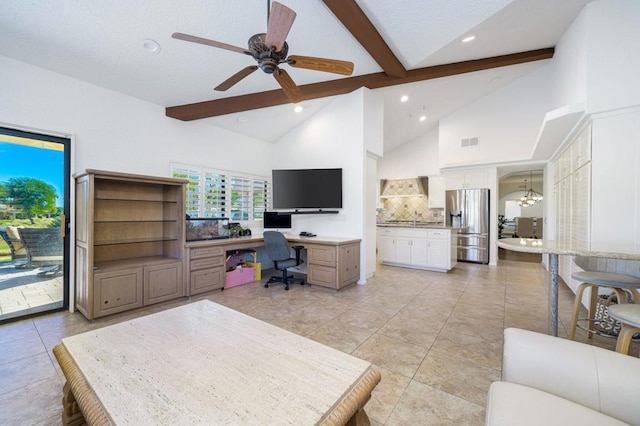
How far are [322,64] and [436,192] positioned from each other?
6.16 metres

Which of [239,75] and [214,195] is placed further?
[214,195]

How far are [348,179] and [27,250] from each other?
14.2 ft

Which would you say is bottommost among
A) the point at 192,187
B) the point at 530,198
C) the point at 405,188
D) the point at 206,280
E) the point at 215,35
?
the point at 206,280

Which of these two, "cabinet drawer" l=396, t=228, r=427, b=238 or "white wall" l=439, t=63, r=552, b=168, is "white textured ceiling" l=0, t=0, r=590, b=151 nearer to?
"white wall" l=439, t=63, r=552, b=168

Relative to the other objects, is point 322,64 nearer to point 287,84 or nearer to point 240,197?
point 287,84

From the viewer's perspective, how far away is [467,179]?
256 inches

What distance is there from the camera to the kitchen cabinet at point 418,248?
518 centimetres

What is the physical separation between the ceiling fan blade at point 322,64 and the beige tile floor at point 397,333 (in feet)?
8.14

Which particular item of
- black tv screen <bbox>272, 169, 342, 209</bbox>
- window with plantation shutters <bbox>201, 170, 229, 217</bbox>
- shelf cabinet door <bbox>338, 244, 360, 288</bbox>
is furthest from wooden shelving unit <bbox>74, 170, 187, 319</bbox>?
shelf cabinet door <bbox>338, 244, 360, 288</bbox>

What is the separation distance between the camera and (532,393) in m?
1.01

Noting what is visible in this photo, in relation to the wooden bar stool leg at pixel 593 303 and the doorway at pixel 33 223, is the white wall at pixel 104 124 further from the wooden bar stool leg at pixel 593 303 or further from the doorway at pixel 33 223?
the wooden bar stool leg at pixel 593 303

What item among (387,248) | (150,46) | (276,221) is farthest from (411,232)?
(150,46)

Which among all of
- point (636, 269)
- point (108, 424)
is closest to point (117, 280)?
point (108, 424)

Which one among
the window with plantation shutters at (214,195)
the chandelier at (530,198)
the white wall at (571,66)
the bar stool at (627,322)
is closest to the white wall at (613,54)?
the white wall at (571,66)
